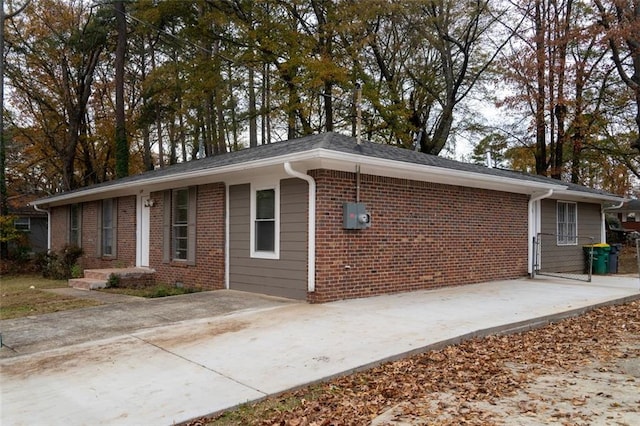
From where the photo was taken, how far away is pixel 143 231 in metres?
12.5

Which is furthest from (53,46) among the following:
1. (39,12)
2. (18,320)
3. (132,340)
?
(132,340)

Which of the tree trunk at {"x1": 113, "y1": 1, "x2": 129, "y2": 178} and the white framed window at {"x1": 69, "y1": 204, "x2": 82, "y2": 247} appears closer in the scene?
the white framed window at {"x1": 69, "y1": 204, "x2": 82, "y2": 247}

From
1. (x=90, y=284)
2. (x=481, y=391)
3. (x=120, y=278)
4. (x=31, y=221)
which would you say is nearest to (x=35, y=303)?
(x=90, y=284)

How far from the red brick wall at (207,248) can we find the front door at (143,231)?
1.29m

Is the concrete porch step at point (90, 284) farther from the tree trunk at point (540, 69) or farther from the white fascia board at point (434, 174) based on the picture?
the tree trunk at point (540, 69)

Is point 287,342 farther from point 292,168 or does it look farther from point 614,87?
point 614,87

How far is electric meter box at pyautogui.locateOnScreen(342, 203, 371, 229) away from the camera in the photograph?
8039 mm

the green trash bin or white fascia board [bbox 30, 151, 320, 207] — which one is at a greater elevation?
white fascia board [bbox 30, 151, 320, 207]

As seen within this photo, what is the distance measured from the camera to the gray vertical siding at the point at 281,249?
8117 mm

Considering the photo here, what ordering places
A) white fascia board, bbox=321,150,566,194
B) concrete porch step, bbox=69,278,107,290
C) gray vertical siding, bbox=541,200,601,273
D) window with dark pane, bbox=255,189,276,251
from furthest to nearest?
1. gray vertical siding, bbox=541,200,601,273
2. concrete porch step, bbox=69,278,107,290
3. window with dark pane, bbox=255,189,276,251
4. white fascia board, bbox=321,150,566,194

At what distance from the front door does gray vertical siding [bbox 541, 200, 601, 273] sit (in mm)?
10587

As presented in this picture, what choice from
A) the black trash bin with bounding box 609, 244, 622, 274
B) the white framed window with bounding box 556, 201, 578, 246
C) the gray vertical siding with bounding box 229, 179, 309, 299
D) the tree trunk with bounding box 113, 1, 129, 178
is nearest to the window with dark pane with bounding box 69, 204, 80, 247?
the tree trunk with bounding box 113, 1, 129, 178

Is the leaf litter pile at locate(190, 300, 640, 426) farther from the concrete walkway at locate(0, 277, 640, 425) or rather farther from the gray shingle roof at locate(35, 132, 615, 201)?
the gray shingle roof at locate(35, 132, 615, 201)

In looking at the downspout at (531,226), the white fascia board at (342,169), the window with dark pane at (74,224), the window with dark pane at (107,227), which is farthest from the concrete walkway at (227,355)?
the window with dark pane at (74,224)
